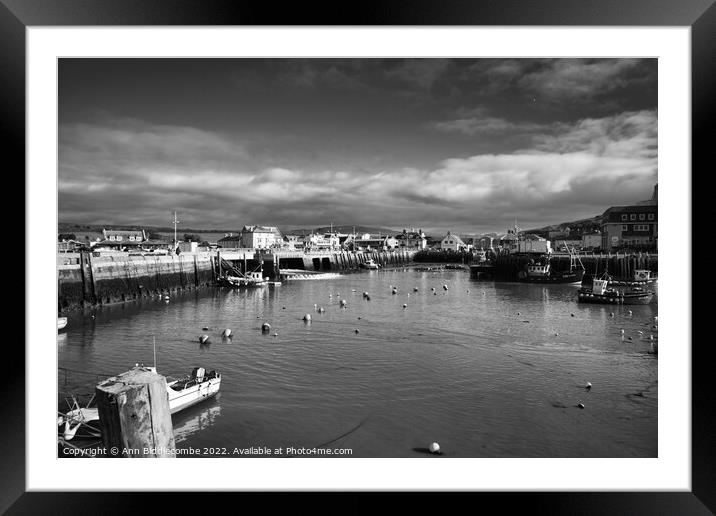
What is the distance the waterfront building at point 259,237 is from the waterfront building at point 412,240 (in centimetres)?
2684

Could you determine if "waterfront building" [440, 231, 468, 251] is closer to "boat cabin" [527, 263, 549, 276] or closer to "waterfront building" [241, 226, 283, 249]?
"waterfront building" [241, 226, 283, 249]

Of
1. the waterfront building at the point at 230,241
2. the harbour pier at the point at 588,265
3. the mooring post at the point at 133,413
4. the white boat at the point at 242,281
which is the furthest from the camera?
the waterfront building at the point at 230,241

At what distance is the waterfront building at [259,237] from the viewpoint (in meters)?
34.4

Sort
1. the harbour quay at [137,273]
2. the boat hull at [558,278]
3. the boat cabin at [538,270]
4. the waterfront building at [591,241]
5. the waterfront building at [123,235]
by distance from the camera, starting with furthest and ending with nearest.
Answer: the waterfront building at [591,241]
the waterfront building at [123,235]
the boat cabin at [538,270]
the boat hull at [558,278]
the harbour quay at [137,273]

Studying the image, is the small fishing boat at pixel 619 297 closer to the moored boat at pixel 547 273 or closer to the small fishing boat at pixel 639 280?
the small fishing boat at pixel 639 280

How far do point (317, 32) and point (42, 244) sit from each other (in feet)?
8.19

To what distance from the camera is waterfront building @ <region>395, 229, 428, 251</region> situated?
63.3 metres


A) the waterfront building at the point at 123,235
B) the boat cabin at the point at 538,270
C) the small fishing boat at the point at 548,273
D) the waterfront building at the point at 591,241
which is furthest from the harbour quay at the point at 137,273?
the waterfront building at the point at 591,241

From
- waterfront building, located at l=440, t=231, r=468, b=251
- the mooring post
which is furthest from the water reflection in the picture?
waterfront building, located at l=440, t=231, r=468, b=251

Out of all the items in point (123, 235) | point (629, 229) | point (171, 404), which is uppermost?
point (123, 235)

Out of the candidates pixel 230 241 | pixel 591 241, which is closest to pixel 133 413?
pixel 591 241

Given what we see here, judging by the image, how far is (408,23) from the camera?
270 centimetres

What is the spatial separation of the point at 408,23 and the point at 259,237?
33990mm

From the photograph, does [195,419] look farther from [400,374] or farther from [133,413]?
[400,374]
